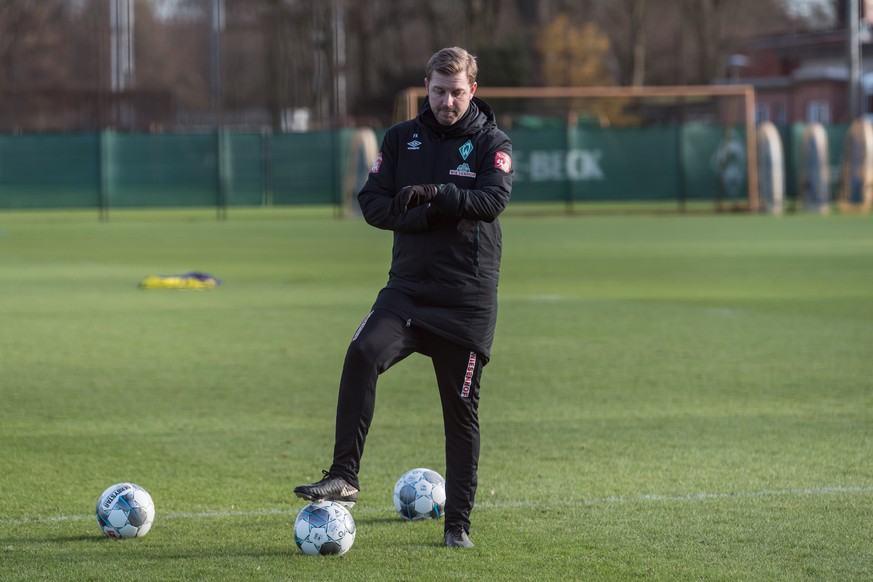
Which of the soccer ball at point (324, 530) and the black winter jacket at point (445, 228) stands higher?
the black winter jacket at point (445, 228)

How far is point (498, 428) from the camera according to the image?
27.5 ft

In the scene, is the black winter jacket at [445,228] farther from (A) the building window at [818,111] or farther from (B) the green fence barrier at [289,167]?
(A) the building window at [818,111]

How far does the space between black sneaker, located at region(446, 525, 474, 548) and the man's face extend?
1582mm

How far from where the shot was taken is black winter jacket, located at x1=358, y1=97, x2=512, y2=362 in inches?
217

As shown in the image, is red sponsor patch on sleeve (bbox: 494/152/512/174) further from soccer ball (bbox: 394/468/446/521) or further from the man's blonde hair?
soccer ball (bbox: 394/468/446/521)

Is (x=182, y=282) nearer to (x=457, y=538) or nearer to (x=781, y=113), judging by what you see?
(x=457, y=538)

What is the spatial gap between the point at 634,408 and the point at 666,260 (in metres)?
13.0

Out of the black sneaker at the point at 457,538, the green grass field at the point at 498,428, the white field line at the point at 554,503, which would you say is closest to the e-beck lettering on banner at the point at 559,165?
the green grass field at the point at 498,428

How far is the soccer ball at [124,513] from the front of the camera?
5.75 metres

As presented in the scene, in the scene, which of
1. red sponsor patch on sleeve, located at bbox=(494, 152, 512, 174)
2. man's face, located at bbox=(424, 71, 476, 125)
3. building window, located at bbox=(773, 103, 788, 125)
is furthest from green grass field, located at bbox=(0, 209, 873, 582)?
building window, located at bbox=(773, 103, 788, 125)

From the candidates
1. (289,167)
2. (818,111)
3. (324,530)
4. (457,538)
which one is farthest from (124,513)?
(818,111)

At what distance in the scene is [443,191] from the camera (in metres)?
5.34

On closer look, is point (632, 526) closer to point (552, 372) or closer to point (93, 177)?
point (552, 372)

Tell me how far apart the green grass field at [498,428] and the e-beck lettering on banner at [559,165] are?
61.4 ft
